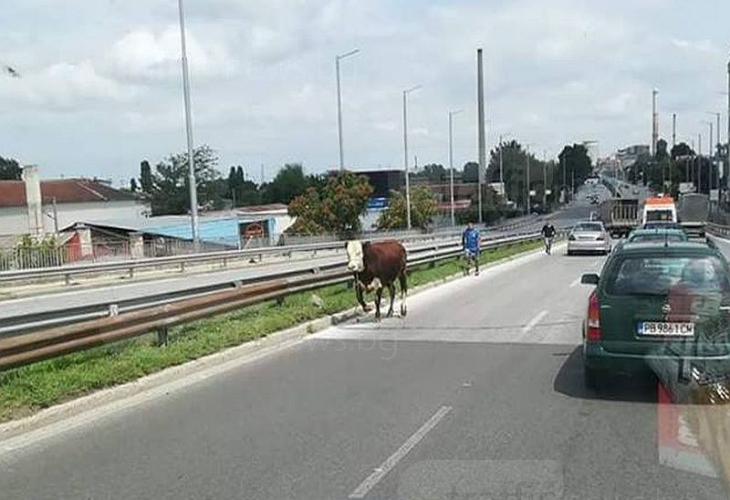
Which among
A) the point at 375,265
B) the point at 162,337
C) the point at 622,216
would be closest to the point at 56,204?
the point at 622,216

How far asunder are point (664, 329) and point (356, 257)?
784 centimetres

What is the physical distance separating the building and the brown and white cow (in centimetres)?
6717

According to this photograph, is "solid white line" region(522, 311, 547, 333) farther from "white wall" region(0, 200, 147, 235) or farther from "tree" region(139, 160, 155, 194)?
"tree" region(139, 160, 155, 194)

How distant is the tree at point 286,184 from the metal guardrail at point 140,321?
13540cm

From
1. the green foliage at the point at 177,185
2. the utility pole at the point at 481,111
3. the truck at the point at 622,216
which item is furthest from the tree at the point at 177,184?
the truck at the point at 622,216

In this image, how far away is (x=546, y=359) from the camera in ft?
35.7

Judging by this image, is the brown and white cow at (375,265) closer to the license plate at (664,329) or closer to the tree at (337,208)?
the license plate at (664,329)

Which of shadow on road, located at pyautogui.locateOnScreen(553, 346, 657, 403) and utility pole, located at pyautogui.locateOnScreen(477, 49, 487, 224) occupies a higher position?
utility pole, located at pyautogui.locateOnScreen(477, 49, 487, 224)

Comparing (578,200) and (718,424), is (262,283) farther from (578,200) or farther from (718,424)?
(578,200)

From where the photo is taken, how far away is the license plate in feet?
26.9

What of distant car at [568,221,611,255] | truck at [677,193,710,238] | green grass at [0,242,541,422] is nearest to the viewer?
green grass at [0,242,541,422]

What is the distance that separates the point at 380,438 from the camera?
23.4 feet

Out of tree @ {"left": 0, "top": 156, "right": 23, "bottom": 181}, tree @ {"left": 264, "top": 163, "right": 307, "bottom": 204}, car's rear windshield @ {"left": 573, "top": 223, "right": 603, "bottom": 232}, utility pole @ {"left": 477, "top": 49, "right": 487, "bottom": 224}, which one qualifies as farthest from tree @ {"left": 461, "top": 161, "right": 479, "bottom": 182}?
car's rear windshield @ {"left": 573, "top": 223, "right": 603, "bottom": 232}

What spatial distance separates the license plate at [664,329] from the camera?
8.20 meters
